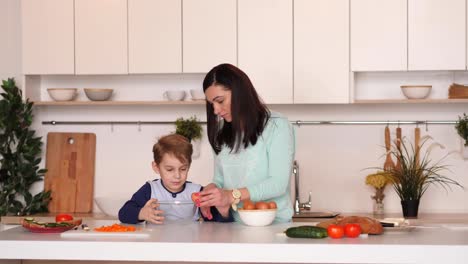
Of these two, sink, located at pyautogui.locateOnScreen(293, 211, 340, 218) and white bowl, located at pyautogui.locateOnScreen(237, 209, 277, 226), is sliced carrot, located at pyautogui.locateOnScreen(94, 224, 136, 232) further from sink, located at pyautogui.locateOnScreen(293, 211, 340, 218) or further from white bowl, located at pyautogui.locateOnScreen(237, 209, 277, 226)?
sink, located at pyautogui.locateOnScreen(293, 211, 340, 218)

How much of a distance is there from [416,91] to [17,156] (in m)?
2.51

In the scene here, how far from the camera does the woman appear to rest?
3.18 m

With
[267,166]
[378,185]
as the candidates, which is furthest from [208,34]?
[267,166]

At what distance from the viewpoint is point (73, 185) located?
17.1 feet

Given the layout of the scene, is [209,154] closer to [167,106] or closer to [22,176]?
[167,106]

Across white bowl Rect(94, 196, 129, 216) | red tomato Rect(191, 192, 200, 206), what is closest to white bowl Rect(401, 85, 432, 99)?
white bowl Rect(94, 196, 129, 216)

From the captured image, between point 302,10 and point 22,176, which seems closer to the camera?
point 302,10

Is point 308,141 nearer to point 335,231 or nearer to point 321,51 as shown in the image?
point 321,51

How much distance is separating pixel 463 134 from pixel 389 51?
69cm

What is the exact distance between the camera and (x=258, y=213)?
302cm

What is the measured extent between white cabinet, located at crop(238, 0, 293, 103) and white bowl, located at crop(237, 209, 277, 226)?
5.79ft

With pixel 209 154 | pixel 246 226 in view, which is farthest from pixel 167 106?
pixel 246 226

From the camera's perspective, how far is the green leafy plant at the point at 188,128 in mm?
4996

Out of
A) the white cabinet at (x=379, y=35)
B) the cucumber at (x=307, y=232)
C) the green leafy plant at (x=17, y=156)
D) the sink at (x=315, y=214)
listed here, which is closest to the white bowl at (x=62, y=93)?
the green leafy plant at (x=17, y=156)
